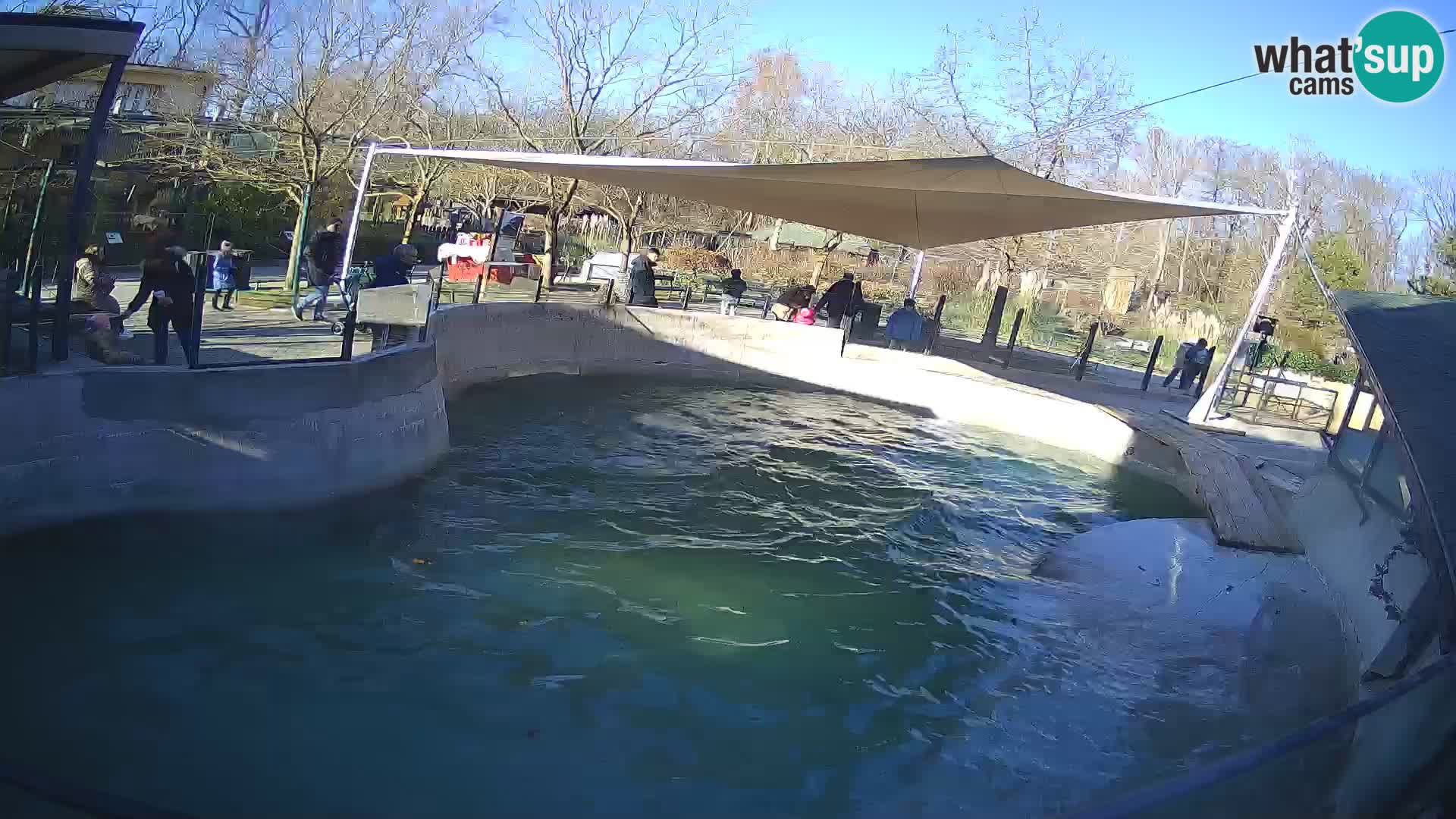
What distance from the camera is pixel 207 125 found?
14.0 metres

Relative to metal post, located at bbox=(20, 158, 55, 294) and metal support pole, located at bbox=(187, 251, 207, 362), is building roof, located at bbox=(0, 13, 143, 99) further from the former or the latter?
metal support pole, located at bbox=(187, 251, 207, 362)

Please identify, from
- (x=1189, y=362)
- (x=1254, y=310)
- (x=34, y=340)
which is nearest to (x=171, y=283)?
(x=34, y=340)

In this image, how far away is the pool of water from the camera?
14.8 feet

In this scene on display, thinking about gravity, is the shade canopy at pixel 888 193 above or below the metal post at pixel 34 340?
above

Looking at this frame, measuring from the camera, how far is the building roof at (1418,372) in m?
3.01

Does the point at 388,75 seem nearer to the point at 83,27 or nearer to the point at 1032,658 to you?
the point at 83,27

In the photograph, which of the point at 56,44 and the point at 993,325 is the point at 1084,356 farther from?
the point at 56,44

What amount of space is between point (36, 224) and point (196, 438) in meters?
1.98

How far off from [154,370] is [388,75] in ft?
36.0

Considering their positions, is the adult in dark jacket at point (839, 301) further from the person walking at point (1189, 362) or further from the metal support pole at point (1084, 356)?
the person walking at point (1189, 362)

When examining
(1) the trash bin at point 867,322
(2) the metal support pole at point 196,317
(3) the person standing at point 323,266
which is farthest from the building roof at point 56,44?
(1) the trash bin at point 867,322

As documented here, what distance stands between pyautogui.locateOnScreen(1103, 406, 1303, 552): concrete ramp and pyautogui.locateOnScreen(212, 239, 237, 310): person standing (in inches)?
372

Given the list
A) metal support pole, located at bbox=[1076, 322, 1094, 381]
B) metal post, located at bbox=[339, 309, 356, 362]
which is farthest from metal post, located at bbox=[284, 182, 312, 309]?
metal support pole, located at bbox=[1076, 322, 1094, 381]

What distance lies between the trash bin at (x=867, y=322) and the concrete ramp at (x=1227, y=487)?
4.21 meters
